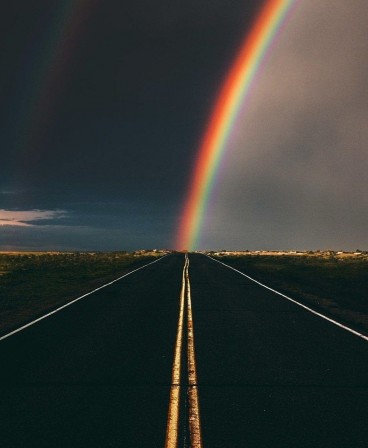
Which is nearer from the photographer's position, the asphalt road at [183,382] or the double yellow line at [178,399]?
the double yellow line at [178,399]

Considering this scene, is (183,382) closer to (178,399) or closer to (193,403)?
(178,399)

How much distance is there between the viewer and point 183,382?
6.79m

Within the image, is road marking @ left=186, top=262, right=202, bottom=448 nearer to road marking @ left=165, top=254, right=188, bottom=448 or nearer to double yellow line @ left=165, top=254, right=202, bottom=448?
double yellow line @ left=165, top=254, right=202, bottom=448

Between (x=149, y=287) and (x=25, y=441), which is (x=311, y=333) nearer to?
(x=25, y=441)

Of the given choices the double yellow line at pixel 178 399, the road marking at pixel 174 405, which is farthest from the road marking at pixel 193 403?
the road marking at pixel 174 405

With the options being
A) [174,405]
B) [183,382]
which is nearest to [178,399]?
[174,405]

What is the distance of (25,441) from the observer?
4.69 meters

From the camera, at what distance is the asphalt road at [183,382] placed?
4.88 meters

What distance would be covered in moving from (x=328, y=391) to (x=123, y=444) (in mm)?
3173

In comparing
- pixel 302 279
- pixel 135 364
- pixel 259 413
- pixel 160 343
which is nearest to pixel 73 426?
pixel 259 413

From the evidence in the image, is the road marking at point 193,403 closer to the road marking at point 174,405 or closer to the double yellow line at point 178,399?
the double yellow line at point 178,399

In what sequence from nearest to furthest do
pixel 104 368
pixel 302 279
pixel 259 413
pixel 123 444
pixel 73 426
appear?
pixel 123 444 → pixel 73 426 → pixel 259 413 → pixel 104 368 → pixel 302 279

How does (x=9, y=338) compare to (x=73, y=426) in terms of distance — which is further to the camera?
(x=9, y=338)

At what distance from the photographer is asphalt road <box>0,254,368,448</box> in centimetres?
488
